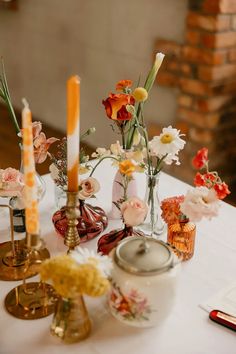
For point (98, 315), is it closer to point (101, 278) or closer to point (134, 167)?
point (101, 278)

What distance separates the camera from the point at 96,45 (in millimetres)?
3193

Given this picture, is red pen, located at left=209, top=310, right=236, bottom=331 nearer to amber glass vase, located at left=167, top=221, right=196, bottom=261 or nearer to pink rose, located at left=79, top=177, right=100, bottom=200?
amber glass vase, located at left=167, top=221, right=196, bottom=261

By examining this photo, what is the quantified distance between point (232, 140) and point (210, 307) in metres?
1.90

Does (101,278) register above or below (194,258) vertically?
above

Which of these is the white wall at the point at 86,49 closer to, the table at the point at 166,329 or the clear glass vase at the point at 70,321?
the table at the point at 166,329

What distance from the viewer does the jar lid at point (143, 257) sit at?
0.91 meters

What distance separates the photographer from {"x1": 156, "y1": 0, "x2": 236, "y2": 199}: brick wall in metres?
2.50

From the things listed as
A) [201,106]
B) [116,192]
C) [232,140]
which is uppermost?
[116,192]

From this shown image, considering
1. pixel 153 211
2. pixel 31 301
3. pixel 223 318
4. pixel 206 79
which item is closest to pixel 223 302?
pixel 223 318

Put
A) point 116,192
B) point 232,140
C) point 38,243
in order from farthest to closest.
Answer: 1. point 232,140
2. point 116,192
3. point 38,243

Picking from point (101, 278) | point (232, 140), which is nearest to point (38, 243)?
point (101, 278)

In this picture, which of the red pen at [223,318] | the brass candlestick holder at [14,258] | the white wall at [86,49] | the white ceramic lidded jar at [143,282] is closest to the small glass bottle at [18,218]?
the brass candlestick holder at [14,258]

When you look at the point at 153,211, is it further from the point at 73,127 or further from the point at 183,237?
the point at 73,127

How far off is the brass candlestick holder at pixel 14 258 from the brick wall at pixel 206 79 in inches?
64.7
